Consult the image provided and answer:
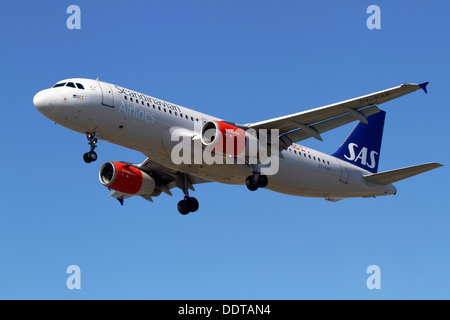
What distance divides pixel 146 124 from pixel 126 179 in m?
6.67

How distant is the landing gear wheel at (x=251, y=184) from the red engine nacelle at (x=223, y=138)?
87.4 inches

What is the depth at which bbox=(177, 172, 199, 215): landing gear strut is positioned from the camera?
130ft

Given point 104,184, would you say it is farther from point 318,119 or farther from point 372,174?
point 372,174

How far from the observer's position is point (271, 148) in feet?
120

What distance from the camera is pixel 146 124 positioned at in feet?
110

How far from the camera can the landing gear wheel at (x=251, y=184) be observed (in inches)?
1433

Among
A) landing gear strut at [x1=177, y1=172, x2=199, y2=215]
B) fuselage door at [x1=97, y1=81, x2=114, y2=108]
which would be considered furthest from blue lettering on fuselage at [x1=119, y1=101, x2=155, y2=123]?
landing gear strut at [x1=177, y1=172, x2=199, y2=215]

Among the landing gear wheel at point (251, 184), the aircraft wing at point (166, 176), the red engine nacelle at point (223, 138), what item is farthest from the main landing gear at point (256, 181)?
the aircraft wing at point (166, 176)

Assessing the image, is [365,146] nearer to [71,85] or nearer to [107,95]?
[107,95]

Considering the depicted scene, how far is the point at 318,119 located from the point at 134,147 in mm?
8899

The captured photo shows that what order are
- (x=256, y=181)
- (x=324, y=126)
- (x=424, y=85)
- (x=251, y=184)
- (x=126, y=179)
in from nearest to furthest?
1. (x=424, y=85)
2. (x=324, y=126)
3. (x=256, y=181)
4. (x=251, y=184)
5. (x=126, y=179)

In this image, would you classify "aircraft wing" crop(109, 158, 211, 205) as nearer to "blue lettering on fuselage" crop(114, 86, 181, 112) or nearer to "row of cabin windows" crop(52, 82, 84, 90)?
"blue lettering on fuselage" crop(114, 86, 181, 112)

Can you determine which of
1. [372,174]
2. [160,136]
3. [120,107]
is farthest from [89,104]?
[372,174]

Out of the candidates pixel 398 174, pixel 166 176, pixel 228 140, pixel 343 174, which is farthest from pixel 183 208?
pixel 398 174
